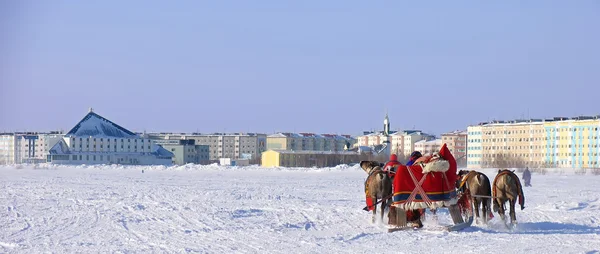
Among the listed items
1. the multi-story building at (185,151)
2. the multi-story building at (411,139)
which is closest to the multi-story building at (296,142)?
the multi-story building at (411,139)

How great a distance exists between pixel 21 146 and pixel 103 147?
3746 cm

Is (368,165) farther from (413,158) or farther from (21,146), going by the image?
(21,146)

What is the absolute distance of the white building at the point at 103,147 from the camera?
435 feet

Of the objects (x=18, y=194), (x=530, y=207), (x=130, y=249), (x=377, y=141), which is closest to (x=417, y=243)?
(x=130, y=249)

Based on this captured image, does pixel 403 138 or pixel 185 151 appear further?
pixel 403 138

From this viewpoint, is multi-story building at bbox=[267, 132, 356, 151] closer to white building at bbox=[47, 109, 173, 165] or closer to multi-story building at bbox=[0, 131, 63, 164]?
multi-story building at bbox=[0, 131, 63, 164]

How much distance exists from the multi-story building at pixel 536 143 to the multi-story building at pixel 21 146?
6708 cm

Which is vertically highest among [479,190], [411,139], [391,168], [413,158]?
[411,139]

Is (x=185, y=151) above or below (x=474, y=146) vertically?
below

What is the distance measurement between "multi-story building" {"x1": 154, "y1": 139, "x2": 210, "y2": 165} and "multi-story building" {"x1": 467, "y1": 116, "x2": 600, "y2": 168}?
148 ft

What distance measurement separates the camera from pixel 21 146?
17000 centimetres

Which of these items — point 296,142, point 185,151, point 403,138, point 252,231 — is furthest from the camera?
point 296,142

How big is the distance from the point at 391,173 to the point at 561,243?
3.85 m

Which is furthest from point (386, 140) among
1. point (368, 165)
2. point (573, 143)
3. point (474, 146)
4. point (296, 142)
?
point (368, 165)
